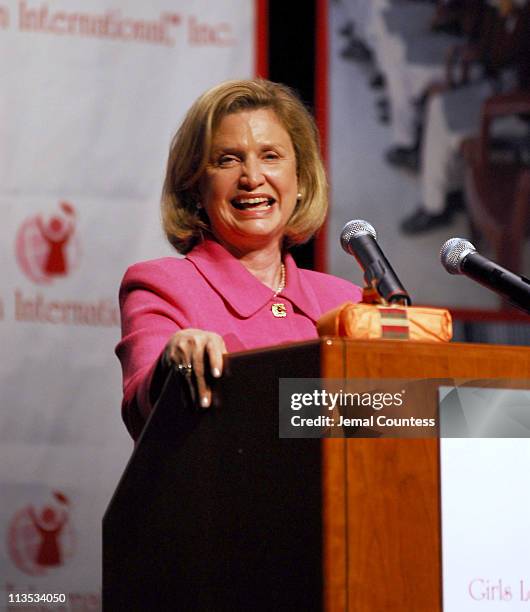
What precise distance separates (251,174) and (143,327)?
1.30 feet

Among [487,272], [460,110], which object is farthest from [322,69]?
[487,272]

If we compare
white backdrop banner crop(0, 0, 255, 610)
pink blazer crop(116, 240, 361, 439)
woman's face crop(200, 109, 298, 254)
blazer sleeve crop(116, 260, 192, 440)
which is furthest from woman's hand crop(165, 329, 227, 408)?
white backdrop banner crop(0, 0, 255, 610)

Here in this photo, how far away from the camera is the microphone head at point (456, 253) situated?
169 centimetres

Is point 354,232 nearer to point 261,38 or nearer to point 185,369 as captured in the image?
point 185,369

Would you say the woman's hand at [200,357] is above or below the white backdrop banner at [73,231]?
below

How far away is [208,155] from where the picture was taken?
208cm

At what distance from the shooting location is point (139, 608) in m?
1.63

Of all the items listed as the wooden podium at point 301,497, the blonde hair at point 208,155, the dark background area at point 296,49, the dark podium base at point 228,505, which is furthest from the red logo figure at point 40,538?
the wooden podium at point 301,497

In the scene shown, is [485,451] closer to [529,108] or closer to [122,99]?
[122,99]

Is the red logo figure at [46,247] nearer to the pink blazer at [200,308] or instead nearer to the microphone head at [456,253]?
the pink blazer at [200,308]

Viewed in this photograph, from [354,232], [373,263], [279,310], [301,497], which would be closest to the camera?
[301,497]

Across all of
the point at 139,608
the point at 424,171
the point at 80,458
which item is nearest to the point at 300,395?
the point at 139,608

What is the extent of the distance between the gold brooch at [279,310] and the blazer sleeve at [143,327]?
17 centimetres

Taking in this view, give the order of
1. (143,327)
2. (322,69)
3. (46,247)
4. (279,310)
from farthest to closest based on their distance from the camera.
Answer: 1. (322,69)
2. (46,247)
3. (279,310)
4. (143,327)
